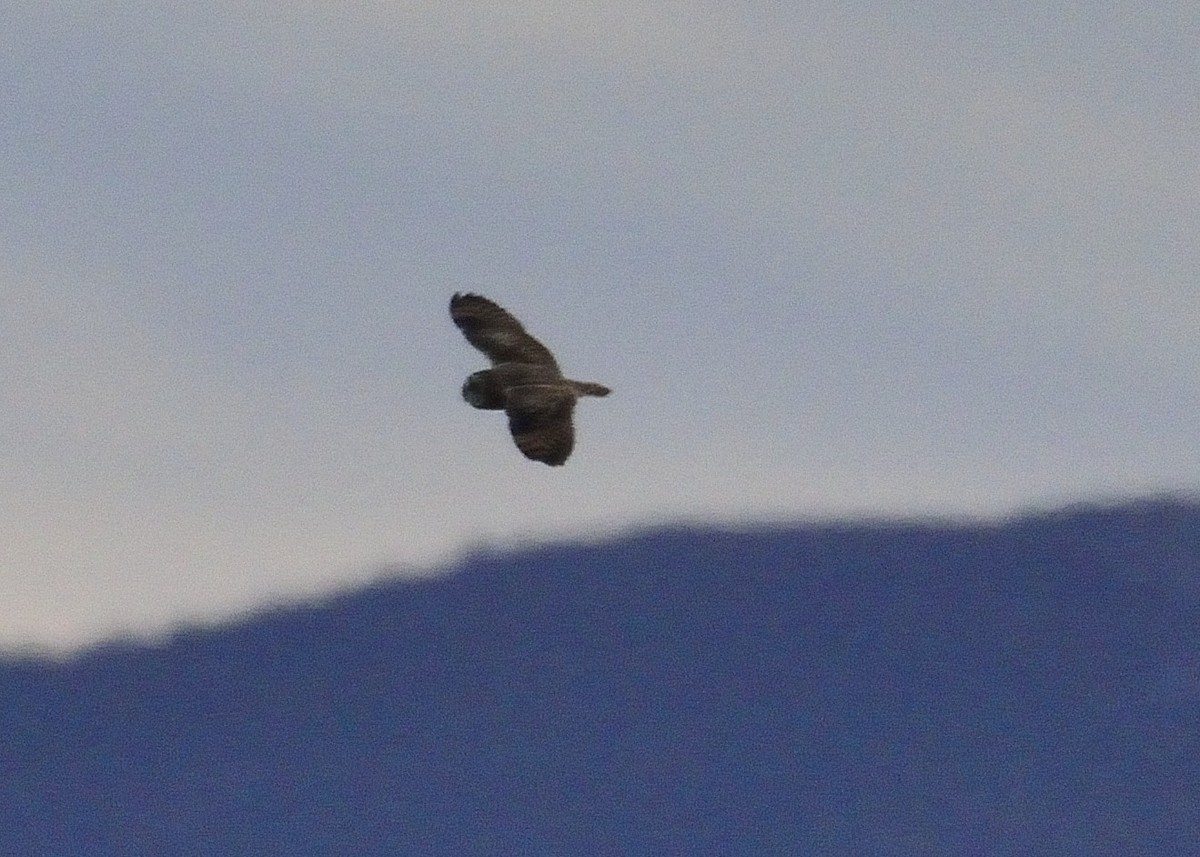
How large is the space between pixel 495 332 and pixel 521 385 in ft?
5.87

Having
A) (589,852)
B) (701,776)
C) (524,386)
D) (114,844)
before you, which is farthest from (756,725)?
(524,386)

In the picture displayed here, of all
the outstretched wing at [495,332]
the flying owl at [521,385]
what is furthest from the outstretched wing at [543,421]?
the outstretched wing at [495,332]

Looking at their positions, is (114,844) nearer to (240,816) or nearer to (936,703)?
(240,816)

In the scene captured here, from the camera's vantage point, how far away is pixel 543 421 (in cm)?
3522

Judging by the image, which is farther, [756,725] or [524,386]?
[756,725]

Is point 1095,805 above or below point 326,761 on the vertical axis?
below

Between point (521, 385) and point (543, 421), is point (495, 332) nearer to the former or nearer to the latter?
point (521, 385)

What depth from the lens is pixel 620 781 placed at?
538 ft

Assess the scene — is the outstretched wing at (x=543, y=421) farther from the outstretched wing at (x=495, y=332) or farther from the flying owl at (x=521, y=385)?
the outstretched wing at (x=495, y=332)

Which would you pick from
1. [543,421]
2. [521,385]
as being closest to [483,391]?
[521,385]

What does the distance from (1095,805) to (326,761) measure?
52.2 meters

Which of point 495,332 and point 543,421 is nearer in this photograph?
point 543,421

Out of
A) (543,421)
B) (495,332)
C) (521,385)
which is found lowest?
(543,421)

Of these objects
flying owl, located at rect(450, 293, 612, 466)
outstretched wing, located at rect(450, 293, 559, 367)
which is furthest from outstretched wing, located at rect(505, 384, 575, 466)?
outstretched wing, located at rect(450, 293, 559, 367)
